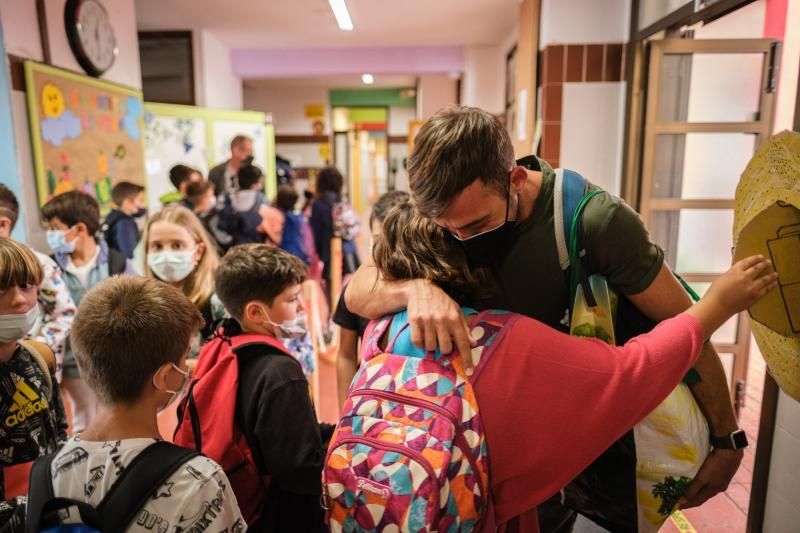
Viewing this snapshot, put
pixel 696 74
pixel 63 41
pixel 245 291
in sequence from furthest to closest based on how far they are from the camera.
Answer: pixel 63 41 → pixel 696 74 → pixel 245 291

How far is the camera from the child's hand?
962 mm

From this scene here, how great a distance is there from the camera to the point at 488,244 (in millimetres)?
1158

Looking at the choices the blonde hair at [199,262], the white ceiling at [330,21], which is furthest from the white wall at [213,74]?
the blonde hair at [199,262]

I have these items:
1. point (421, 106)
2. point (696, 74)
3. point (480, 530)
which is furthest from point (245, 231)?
point (421, 106)

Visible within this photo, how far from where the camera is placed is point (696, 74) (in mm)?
3379

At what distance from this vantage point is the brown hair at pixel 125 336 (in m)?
1.08

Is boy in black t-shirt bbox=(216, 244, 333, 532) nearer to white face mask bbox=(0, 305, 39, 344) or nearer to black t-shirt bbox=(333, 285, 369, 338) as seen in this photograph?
black t-shirt bbox=(333, 285, 369, 338)

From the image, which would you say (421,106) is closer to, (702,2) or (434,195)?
(702,2)

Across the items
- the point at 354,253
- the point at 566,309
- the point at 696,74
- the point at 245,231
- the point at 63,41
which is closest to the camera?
the point at 566,309

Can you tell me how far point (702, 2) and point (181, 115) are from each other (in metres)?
5.20

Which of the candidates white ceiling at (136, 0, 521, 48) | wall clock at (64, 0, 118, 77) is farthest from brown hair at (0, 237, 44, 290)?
white ceiling at (136, 0, 521, 48)

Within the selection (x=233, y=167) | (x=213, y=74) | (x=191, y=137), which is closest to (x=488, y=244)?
(x=233, y=167)

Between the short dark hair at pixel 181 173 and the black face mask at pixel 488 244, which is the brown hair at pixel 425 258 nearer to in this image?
the black face mask at pixel 488 244

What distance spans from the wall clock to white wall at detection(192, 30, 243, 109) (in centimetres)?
229
